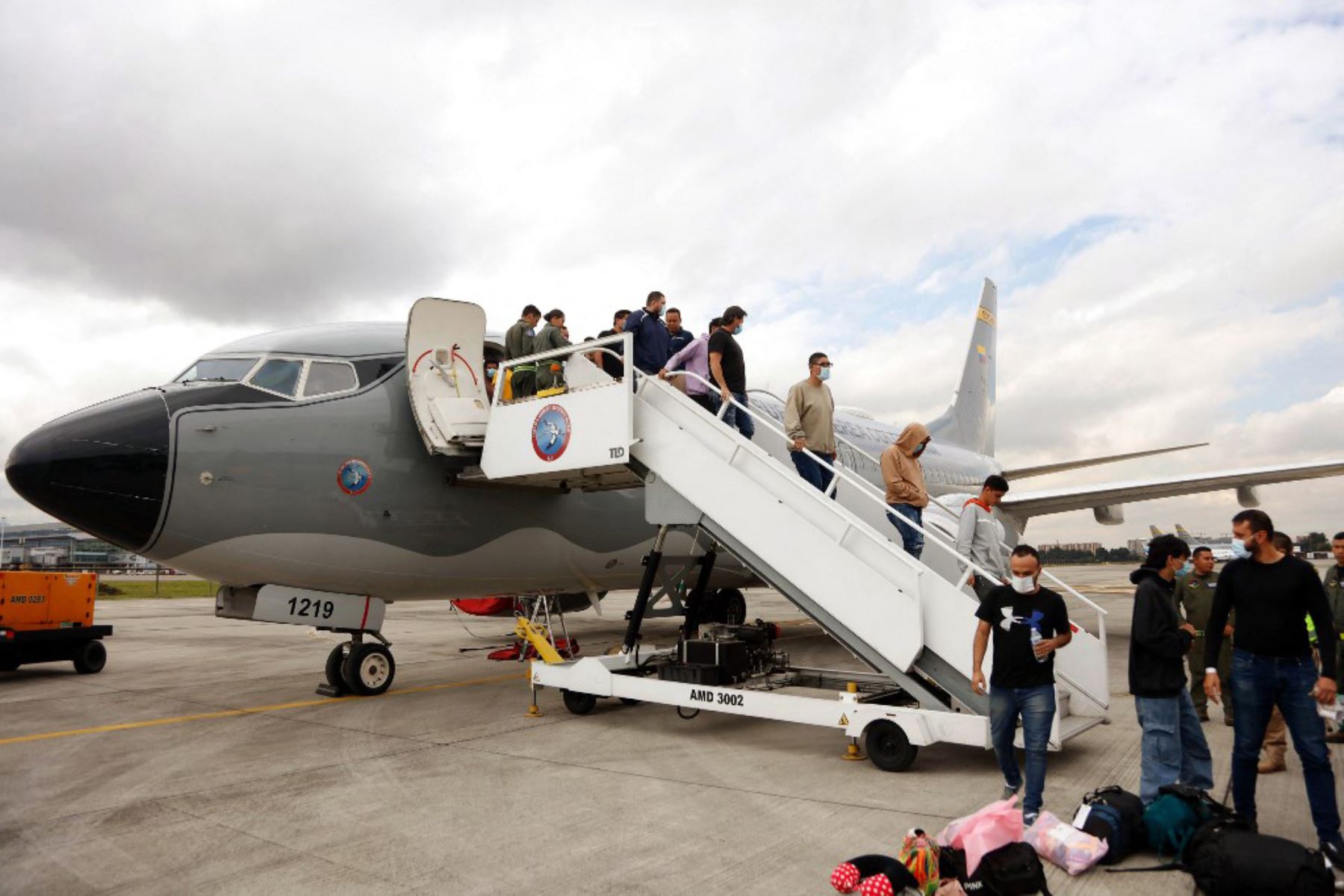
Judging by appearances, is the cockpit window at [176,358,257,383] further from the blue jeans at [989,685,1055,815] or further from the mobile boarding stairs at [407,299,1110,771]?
the blue jeans at [989,685,1055,815]

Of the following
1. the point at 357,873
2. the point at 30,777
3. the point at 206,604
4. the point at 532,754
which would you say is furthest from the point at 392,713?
the point at 206,604

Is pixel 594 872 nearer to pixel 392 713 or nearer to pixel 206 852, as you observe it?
pixel 206 852

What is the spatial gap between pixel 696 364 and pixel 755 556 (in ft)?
7.22

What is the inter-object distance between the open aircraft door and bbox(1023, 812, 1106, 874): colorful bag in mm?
5755

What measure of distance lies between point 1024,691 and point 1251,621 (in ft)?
3.87

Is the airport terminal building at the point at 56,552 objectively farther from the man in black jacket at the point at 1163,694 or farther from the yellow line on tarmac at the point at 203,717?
the man in black jacket at the point at 1163,694

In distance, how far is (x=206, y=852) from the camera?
4383 millimetres

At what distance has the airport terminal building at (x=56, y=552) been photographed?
9004 cm

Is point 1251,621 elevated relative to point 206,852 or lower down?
elevated

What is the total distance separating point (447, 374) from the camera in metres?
8.61

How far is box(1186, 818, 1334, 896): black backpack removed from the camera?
3424mm

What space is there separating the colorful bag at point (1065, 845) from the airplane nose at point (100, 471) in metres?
6.91

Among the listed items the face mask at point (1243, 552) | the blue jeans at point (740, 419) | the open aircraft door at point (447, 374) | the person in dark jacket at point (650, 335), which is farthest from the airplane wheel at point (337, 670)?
the face mask at point (1243, 552)

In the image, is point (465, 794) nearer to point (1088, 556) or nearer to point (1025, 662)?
point (1025, 662)
